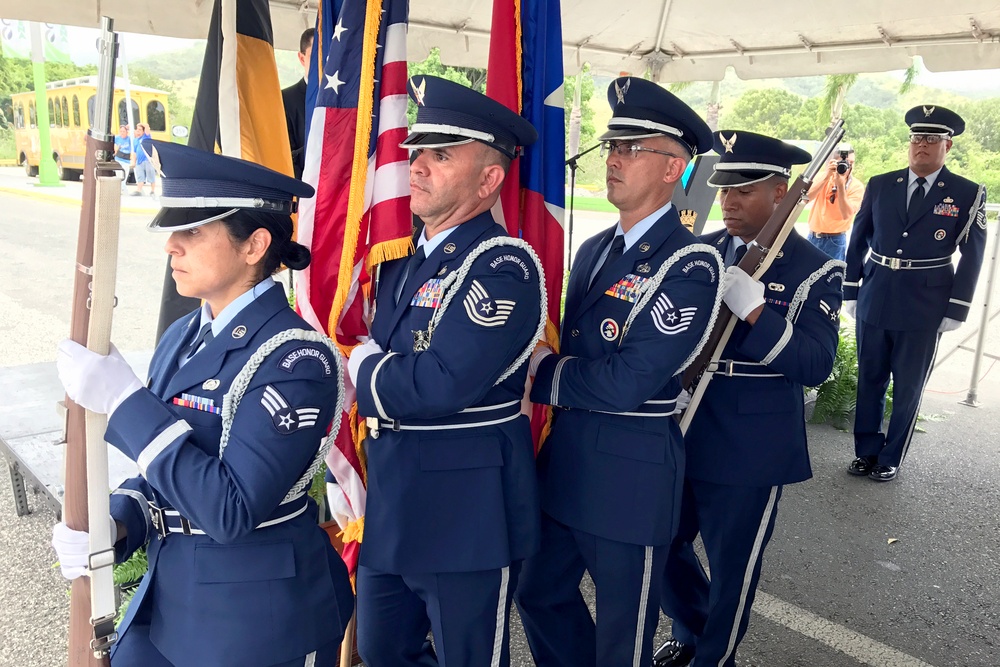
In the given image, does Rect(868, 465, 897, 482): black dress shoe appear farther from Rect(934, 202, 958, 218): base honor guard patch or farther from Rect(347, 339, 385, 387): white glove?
Rect(347, 339, 385, 387): white glove

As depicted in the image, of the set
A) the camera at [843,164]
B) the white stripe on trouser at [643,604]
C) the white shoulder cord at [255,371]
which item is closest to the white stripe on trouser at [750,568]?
the white stripe on trouser at [643,604]

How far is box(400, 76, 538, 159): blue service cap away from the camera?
6.84ft

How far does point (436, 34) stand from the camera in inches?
195

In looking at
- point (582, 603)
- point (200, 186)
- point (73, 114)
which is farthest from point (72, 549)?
point (73, 114)

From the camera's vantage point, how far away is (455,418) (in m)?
2.11

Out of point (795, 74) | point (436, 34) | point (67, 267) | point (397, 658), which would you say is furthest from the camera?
point (67, 267)

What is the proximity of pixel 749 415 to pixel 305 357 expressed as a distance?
69.2 inches

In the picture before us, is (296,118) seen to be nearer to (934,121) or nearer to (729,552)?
(729,552)

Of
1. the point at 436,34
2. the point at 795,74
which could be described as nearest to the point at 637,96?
the point at 436,34

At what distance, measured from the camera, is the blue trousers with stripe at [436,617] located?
2.09m

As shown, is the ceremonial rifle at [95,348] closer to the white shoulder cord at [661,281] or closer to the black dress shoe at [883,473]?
the white shoulder cord at [661,281]

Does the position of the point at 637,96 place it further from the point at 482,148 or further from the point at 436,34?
the point at 436,34

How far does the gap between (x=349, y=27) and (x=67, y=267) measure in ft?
37.2

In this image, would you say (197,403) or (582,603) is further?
(582,603)
